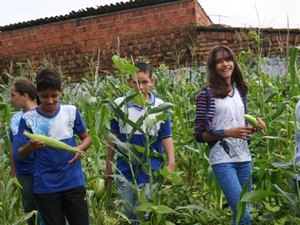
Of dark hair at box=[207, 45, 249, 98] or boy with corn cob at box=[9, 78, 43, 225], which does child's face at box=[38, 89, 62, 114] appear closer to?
boy with corn cob at box=[9, 78, 43, 225]

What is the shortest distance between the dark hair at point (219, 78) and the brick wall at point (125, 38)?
6128 millimetres

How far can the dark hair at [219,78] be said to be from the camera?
2.78 m

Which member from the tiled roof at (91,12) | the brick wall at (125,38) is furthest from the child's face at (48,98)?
the tiled roof at (91,12)

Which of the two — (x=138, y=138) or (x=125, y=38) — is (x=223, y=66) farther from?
(x=125, y=38)

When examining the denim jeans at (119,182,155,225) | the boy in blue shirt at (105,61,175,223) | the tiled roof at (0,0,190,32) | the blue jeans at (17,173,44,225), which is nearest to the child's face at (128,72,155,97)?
the boy in blue shirt at (105,61,175,223)

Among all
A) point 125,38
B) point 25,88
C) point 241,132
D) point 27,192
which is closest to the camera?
point 241,132

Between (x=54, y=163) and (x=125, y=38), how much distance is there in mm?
7795

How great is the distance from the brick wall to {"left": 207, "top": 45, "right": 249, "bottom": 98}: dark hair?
613 centimetres

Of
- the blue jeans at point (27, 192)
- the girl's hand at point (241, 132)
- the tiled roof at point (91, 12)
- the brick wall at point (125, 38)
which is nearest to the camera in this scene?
the girl's hand at point (241, 132)

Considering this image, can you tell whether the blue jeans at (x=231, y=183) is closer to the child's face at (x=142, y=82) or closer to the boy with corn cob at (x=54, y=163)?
the child's face at (x=142, y=82)

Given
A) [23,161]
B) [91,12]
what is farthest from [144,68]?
[91,12]

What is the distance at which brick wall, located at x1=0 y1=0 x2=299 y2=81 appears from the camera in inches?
376

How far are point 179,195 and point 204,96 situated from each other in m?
1.23

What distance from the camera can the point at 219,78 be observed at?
9.18 ft
